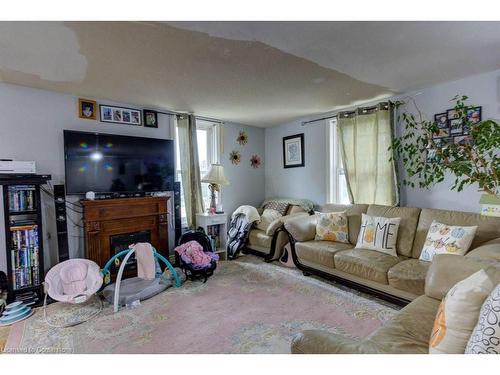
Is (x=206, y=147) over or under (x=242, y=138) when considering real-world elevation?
under

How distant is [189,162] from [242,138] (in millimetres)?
1239

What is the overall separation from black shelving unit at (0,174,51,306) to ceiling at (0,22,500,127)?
1054 mm

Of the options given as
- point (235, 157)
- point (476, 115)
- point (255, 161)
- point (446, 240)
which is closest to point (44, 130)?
point (235, 157)

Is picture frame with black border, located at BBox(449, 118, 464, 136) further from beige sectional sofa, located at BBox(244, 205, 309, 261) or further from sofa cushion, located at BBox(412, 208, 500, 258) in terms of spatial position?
beige sectional sofa, located at BBox(244, 205, 309, 261)

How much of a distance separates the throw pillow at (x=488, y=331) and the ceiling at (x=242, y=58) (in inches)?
63.5

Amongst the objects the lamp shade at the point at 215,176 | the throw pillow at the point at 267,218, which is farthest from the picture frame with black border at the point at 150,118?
the throw pillow at the point at 267,218

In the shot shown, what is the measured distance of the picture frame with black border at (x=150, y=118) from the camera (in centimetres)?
358

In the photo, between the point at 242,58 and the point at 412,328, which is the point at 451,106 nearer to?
the point at 242,58

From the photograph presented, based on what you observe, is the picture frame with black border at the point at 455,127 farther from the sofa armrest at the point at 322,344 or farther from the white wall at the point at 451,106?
the sofa armrest at the point at 322,344

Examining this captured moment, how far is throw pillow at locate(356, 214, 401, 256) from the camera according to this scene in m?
2.76

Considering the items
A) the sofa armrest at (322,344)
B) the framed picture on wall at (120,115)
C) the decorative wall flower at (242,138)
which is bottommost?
the sofa armrest at (322,344)

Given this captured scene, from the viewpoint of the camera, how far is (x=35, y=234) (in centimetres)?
260

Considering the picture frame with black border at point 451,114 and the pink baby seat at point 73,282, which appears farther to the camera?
the picture frame with black border at point 451,114

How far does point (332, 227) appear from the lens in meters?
3.27
